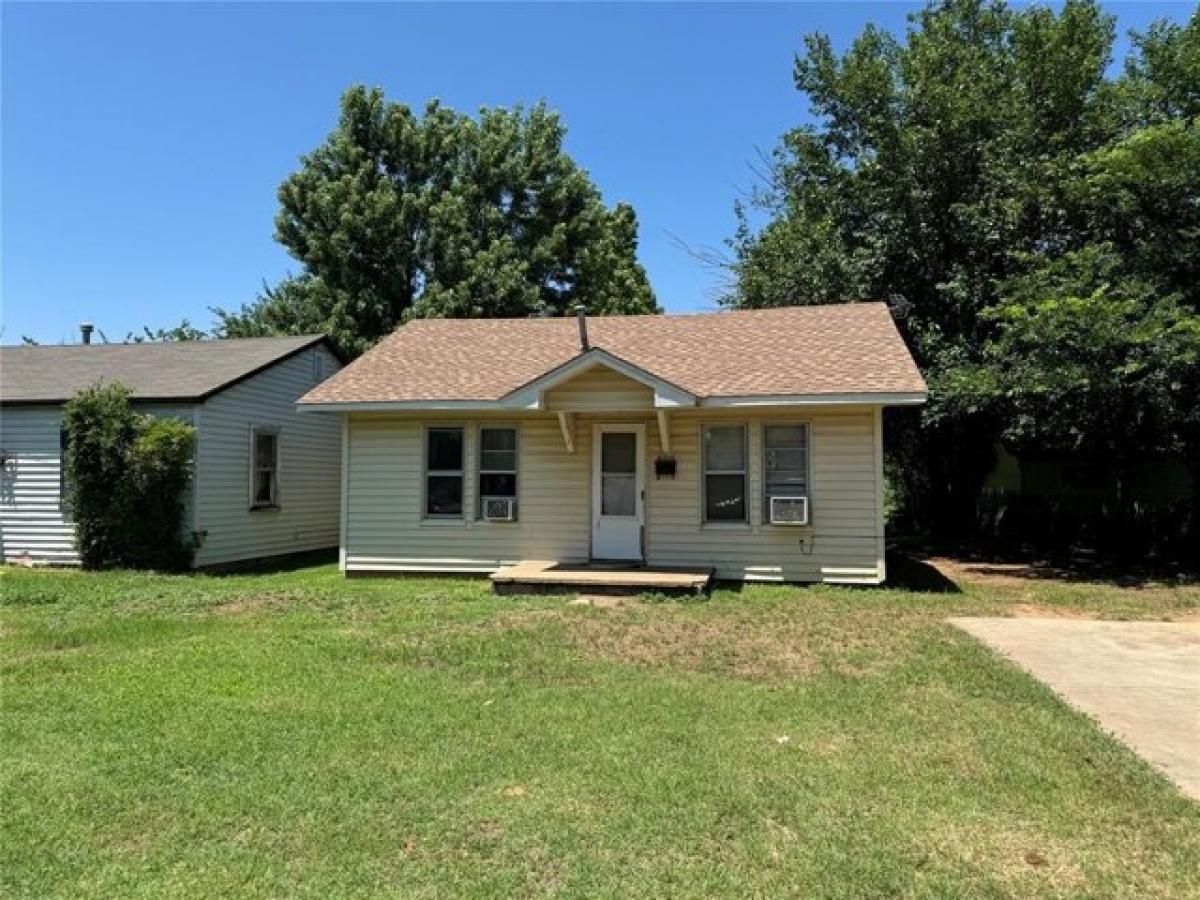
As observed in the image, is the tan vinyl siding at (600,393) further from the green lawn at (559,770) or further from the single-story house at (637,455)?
the green lawn at (559,770)

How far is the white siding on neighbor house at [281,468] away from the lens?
14148 mm

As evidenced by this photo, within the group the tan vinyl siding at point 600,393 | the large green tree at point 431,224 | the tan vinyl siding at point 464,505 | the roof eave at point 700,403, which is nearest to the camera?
the roof eave at point 700,403

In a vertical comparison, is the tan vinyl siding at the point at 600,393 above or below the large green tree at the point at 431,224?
below

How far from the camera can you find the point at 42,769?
4543mm

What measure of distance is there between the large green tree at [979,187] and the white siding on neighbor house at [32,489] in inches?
565

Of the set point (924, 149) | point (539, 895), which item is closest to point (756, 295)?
point (924, 149)

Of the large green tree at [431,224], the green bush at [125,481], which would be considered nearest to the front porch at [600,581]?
the green bush at [125,481]

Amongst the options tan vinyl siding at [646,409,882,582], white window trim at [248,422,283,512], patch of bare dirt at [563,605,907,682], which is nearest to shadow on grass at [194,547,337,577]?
white window trim at [248,422,283,512]

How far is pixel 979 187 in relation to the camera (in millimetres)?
16688

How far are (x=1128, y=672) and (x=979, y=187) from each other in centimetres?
1237

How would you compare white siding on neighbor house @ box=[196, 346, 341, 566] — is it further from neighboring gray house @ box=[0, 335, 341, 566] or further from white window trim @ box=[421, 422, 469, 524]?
white window trim @ box=[421, 422, 469, 524]

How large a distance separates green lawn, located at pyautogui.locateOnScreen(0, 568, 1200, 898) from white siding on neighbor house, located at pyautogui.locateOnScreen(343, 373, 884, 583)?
10.9 ft

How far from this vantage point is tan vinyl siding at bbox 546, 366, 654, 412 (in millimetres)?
11484

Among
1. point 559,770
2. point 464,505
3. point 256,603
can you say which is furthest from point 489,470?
point 559,770
